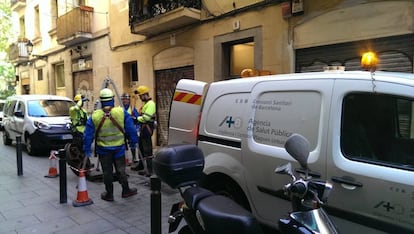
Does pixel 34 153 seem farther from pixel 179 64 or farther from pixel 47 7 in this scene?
pixel 47 7

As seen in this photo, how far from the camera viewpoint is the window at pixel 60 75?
1820cm

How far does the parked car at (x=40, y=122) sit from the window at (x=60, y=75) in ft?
21.0

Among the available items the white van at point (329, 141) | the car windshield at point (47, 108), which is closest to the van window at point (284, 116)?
the white van at point (329, 141)

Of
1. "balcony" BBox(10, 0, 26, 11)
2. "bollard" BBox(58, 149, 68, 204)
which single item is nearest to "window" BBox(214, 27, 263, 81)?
"bollard" BBox(58, 149, 68, 204)

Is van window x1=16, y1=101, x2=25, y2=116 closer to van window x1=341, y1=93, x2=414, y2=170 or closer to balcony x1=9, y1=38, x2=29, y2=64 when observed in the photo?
van window x1=341, y1=93, x2=414, y2=170

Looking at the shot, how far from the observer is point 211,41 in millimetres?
9023

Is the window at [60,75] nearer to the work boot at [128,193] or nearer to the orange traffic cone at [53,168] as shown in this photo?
the orange traffic cone at [53,168]

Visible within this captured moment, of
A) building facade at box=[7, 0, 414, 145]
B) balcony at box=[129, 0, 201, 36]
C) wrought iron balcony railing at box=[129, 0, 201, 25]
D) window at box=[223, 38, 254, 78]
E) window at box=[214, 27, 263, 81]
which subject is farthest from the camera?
wrought iron balcony railing at box=[129, 0, 201, 25]

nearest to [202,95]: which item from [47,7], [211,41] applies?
[211,41]

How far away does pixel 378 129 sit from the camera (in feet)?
8.89

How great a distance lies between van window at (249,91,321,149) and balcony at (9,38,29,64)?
20.4 metres

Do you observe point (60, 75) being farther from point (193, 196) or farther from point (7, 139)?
point (193, 196)

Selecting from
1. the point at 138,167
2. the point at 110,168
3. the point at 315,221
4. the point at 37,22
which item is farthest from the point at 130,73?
the point at 315,221

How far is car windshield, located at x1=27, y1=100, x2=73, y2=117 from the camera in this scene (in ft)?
34.7
